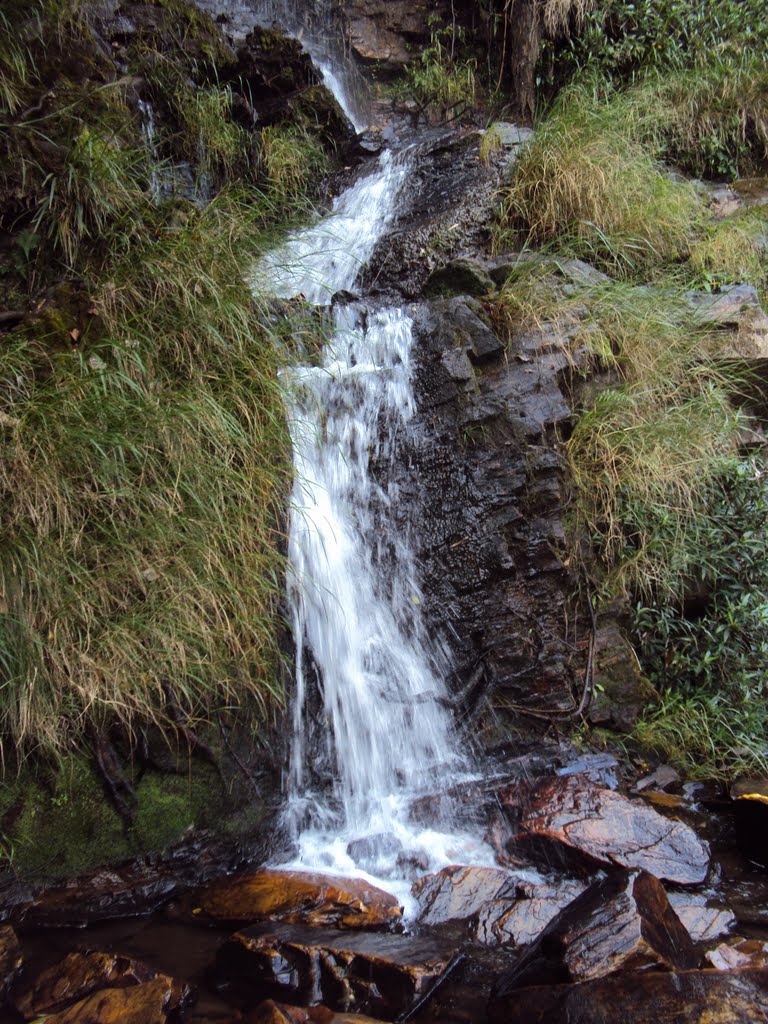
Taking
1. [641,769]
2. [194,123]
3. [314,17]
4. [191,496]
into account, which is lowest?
[641,769]

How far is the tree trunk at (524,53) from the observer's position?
699 centimetres

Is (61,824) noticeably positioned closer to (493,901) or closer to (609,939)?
(493,901)

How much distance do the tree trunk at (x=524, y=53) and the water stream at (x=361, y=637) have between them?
13.9 ft

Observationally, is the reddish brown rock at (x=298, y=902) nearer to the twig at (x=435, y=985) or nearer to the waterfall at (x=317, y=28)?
the twig at (x=435, y=985)

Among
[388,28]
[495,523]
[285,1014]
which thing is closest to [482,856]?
[285,1014]

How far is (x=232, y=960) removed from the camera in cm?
224

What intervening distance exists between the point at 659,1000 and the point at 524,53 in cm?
810

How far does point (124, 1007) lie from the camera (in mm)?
1987

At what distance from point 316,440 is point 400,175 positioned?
373 cm

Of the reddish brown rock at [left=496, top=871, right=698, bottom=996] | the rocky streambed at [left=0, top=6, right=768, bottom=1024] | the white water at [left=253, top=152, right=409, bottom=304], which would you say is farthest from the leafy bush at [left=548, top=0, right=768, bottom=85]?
the reddish brown rock at [left=496, top=871, right=698, bottom=996]

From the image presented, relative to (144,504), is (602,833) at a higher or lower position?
lower

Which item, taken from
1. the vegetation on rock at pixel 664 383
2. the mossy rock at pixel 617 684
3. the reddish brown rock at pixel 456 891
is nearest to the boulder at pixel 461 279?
the vegetation on rock at pixel 664 383

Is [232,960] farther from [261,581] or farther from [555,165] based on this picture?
[555,165]

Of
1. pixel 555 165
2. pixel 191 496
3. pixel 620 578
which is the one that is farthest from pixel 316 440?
pixel 555 165
